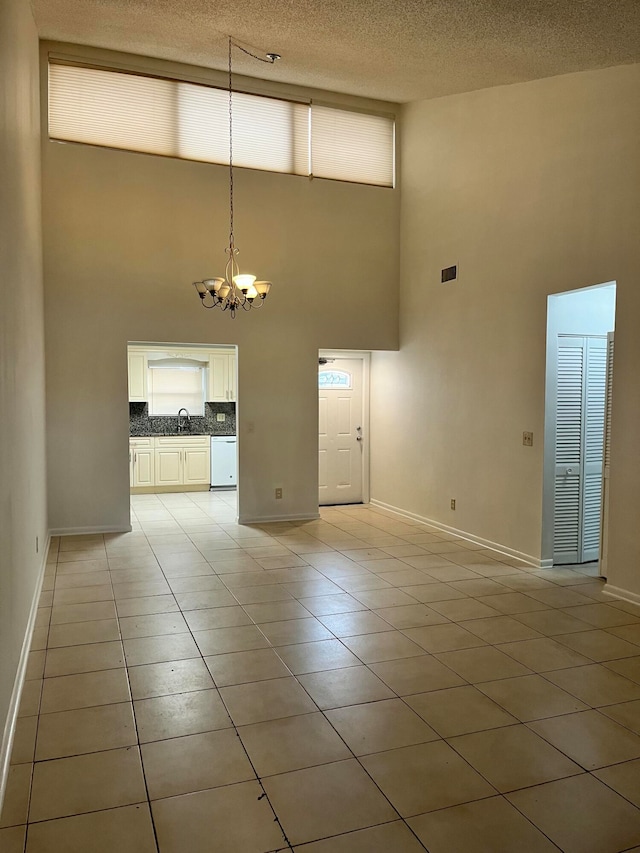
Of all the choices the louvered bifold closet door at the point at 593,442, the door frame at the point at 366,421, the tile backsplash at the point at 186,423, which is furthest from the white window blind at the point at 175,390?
the louvered bifold closet door at the point at 593,442

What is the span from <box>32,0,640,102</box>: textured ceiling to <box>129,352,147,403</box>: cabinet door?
4.25 meters

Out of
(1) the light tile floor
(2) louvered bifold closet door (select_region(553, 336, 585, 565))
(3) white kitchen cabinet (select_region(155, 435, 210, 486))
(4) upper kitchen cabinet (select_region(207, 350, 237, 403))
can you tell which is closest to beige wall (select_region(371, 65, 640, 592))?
(2) louvered bifold closet door (select_region(553, 336, 585, 565))

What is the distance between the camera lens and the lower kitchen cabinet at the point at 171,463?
940 cm

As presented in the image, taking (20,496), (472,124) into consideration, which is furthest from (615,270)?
(20,496)

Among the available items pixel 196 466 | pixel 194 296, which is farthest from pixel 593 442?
pixel 196 466

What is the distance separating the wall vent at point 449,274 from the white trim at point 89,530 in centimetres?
421

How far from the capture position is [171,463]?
31.4 feet

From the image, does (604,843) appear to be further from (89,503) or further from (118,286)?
(118,286)

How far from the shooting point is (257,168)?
22.8ft

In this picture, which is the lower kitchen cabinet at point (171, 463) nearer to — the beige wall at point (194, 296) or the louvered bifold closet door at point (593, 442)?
the beige wall at point (194, 296)

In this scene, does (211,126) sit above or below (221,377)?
above

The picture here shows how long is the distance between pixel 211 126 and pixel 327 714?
606 centimetres

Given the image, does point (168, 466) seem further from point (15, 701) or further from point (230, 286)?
point (15, 701)

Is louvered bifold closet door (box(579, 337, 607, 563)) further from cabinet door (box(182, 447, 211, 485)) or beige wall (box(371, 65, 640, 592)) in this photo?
cabinet door (box(182, 447, 211, 485))
